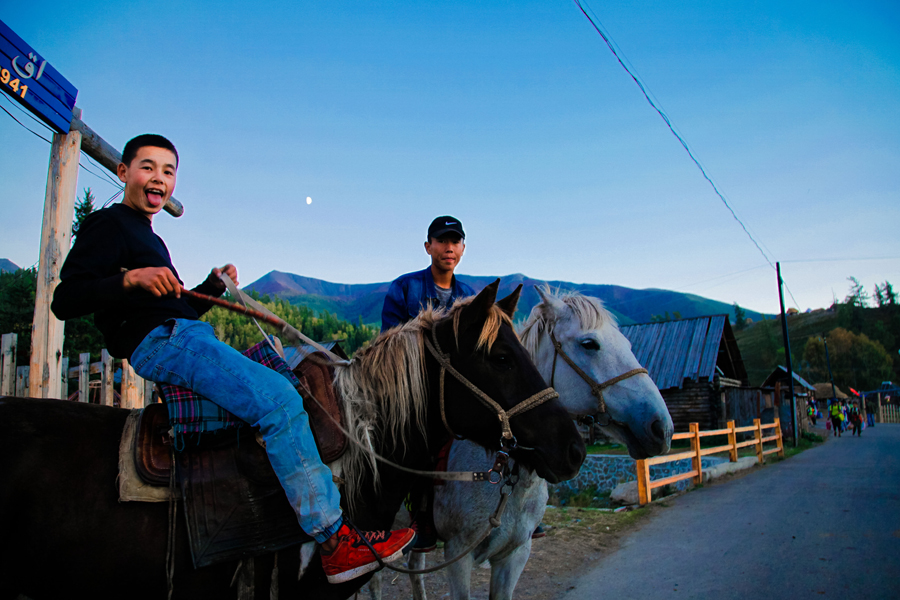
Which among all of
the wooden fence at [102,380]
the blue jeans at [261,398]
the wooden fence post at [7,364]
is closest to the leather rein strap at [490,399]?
the blue jeans at [261,398]

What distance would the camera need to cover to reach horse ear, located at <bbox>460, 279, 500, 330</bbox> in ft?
6.84

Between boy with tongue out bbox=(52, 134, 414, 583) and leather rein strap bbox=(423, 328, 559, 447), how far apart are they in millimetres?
560

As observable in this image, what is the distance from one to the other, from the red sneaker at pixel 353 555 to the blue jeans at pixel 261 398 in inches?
2.5

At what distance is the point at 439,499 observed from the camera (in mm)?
2826

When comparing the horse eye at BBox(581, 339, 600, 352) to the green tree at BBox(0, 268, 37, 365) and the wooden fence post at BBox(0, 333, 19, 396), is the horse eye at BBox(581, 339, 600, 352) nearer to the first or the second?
the wooden fence post at BBox(0, 333, 19, 396)

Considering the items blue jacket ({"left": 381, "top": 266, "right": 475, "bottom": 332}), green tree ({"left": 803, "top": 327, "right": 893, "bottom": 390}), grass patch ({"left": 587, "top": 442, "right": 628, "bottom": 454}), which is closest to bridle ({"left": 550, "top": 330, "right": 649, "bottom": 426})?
blue jacket ({"left": 381, "top": 266, "right": 475, "bottom": 332})

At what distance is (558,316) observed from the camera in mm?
3453

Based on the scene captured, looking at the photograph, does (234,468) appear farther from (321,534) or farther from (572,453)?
(572,453)

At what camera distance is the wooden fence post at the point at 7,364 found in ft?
19.5

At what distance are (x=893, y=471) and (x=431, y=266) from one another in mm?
14533

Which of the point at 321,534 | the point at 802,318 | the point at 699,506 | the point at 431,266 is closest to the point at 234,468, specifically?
the point at 321,534

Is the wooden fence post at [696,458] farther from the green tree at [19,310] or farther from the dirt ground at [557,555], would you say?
the green tree at [19,310]

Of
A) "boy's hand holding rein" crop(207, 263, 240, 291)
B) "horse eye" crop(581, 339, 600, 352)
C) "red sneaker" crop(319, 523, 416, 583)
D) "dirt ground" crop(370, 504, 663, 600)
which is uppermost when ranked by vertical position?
"boy's hand holding rein" crop(207, 263, 240, 291)

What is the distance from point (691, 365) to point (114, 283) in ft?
75.5
